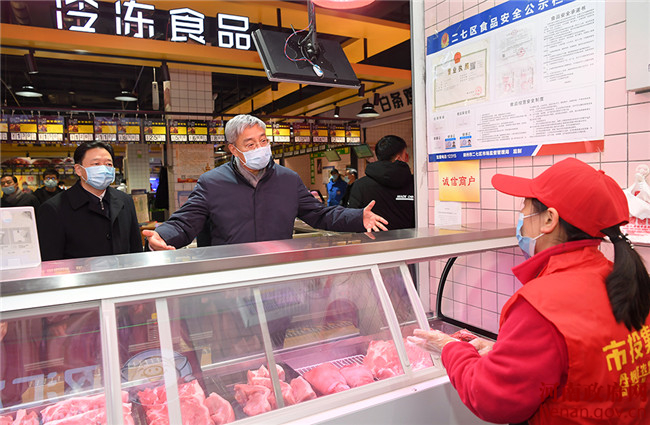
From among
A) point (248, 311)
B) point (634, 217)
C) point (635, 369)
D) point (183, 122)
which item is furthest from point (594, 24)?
point (183, 122)

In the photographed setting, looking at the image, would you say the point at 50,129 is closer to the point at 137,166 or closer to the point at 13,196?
the point at 13,196

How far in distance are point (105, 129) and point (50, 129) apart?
92 centimetres

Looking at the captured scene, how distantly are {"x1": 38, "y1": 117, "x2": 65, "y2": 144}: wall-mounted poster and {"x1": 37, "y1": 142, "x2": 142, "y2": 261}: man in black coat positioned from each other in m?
5.93

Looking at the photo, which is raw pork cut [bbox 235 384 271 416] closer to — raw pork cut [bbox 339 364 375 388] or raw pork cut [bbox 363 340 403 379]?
raw pork cut [bbox 339 364 375 388]

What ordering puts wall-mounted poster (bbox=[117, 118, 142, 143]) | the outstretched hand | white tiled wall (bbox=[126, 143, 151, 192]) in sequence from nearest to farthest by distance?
the outstretched hand
wall-mounted poster (bbox=[117, 118, 142, 143])
white tiled wall (bbox=[126, 143, 151, 192])

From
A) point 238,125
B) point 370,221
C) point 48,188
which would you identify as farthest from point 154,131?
point 370,221

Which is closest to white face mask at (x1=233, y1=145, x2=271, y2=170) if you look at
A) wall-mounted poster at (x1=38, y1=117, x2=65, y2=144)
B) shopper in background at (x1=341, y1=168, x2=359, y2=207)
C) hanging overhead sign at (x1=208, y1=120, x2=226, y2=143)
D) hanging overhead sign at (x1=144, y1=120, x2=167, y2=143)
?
shopper in background at (x1=341, y1=168, x2=359, y2=207)

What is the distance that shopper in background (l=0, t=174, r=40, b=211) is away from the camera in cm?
722

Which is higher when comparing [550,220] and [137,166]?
Result: [137,166]

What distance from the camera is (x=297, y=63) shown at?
3.12 metres

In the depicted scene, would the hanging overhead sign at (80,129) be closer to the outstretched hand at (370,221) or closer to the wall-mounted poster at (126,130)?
the wall-mounted poster at (126,130)

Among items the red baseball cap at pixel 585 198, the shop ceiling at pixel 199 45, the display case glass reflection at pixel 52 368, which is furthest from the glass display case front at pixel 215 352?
the shop ceiling at pixel 199 45

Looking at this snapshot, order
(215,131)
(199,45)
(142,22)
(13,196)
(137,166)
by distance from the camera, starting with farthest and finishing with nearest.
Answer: (137,166) < (215,131) < (199,45) < (13,196) < (142,22)

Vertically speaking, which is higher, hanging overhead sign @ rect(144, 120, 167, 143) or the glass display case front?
hanging overhead sign @ rect(144, 120, 167, 143)
